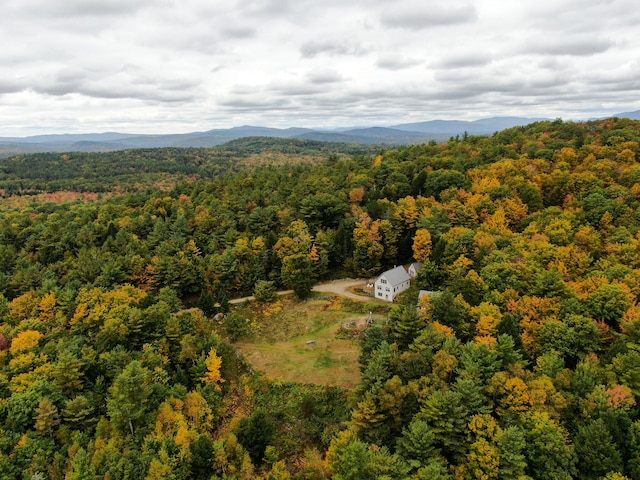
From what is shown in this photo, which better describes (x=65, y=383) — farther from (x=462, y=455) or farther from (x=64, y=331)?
(x=462, y=455)

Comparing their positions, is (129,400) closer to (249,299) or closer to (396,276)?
(249,299)

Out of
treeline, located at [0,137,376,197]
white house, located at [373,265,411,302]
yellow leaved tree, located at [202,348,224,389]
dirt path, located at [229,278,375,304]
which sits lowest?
yellow leaved tree, located at [202,348,224,389]

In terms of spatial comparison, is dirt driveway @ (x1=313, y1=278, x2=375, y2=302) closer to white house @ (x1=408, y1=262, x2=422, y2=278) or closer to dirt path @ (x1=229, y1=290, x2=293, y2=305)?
dirt path @ (x1=229, y1=290, x2=293, y2=305)

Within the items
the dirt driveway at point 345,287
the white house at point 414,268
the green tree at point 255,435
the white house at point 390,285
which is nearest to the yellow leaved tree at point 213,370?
the green tree at point 255,435

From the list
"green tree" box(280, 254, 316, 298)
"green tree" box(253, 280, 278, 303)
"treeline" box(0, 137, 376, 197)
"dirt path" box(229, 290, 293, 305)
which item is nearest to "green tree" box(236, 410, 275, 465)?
"green tree" box(253, 280, 278, 303)

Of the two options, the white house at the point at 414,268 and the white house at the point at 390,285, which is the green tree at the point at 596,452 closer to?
the white house at the point at 390,285

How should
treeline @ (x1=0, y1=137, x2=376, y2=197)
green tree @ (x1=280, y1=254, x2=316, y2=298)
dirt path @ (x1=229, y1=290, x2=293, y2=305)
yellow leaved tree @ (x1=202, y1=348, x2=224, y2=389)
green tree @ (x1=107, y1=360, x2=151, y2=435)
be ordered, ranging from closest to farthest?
1. green tree @ (x1=107, y1=360, x2=151, y2=435)
2. yellow leaved tree @ (x1=202, y1=348, x2=224, y2=389)
3. green tree @ (x1=280, y1=254, x2=316, y2=298)
4. dirt path @ (x1=229, y1=290, x2=293, y2=305)
5. treeline @ (x1=0, y1=137, x2=376, y2=197)

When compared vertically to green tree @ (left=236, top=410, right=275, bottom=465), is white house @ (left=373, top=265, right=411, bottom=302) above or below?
above
